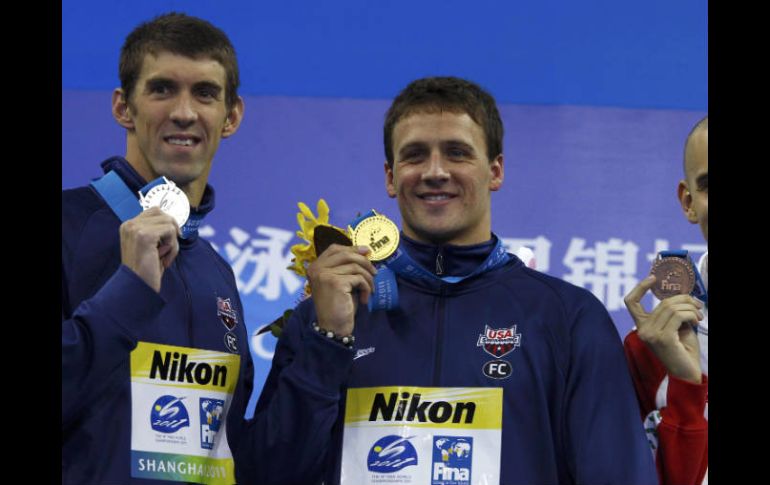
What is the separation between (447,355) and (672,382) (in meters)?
0.60

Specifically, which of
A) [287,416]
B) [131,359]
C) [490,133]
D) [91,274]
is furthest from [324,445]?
[490,133]

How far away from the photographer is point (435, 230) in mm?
3109

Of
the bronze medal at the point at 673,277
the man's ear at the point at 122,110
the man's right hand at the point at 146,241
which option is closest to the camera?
the man's right hand at the point at 146,241

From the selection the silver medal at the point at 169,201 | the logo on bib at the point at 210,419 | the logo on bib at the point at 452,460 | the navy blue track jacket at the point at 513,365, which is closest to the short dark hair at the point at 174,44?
the silver medal at the point at 169,201

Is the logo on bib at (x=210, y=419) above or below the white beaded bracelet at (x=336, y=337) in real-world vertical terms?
below

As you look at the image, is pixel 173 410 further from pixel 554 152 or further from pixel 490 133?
pixel 554 152

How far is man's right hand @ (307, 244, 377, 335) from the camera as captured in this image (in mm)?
2887

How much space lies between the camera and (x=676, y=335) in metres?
2.95

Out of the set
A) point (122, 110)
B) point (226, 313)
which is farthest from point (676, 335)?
point (122, 110)

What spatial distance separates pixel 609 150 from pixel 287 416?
2.46m

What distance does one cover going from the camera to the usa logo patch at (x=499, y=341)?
9.77ft

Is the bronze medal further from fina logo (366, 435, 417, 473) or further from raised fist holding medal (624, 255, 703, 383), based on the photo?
fina logo (366, 435, 417, 473)

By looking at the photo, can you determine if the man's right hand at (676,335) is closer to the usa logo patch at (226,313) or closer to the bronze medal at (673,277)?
the bronze medal at (673,277)

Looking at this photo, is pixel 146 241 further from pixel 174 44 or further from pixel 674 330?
pixel 674 330
